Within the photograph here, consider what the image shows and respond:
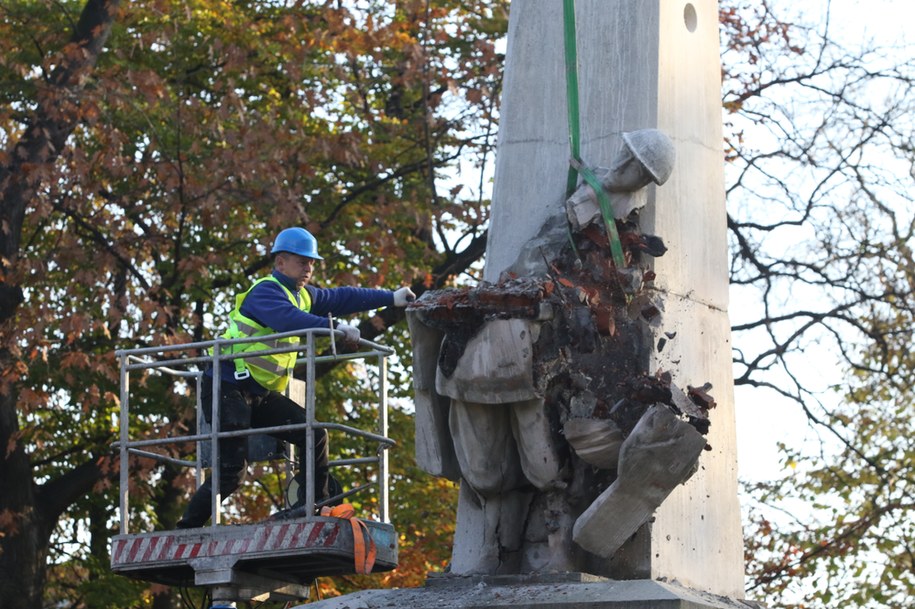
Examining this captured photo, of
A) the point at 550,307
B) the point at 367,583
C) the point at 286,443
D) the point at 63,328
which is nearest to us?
the point at 550,307

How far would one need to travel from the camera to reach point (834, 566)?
17484 mm

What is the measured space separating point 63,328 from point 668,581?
28.3ft

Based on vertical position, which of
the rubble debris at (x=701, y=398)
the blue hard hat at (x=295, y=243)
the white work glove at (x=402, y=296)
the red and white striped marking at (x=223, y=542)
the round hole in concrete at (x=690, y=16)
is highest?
the round hole in concrete at (x=690, y=16)

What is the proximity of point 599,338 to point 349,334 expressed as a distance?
1274 millimetres

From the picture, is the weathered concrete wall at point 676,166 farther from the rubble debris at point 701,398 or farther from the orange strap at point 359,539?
the orange strap at point 359,539

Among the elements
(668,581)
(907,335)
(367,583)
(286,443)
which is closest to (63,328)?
(367,583)

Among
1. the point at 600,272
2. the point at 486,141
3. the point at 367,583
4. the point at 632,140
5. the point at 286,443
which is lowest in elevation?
the point at 367,583

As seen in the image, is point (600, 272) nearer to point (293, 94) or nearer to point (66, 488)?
point (66, 488)

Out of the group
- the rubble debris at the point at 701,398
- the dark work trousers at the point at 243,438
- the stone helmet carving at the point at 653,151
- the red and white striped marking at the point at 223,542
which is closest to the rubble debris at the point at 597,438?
the rubble debris at the point at 701,398

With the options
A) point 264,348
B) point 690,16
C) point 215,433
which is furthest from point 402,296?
point 690,16

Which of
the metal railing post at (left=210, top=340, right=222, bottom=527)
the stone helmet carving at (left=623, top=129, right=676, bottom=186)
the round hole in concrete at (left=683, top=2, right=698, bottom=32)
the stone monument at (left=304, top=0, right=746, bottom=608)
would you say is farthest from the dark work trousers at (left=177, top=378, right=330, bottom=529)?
the round hole in concrete at (left=683, top=2, right=698, bottom=32)

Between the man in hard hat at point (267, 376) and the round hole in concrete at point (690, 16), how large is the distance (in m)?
1.74

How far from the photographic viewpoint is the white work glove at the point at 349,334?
301 inches

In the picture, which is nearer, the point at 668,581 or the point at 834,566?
the point at 668,581
